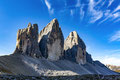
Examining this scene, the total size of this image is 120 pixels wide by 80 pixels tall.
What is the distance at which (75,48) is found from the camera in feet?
465

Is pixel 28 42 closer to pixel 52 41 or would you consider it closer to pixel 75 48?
pixel 52 41

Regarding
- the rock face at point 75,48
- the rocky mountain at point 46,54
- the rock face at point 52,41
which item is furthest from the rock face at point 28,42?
the rock face at point 75,48

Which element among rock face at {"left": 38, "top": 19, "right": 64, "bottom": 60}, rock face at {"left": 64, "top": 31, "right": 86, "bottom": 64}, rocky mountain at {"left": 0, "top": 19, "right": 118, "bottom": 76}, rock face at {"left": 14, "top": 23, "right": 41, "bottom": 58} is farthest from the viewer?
rock face at {"left": 64, "top": 31, "right": 86, "bottom": 64}

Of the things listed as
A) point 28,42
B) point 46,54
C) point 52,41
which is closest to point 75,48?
point 52,41

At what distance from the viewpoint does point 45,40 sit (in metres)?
107

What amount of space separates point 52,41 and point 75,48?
40774 millimetres

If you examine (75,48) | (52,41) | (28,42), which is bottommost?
(28,42)

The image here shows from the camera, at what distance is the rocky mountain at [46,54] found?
225 feet

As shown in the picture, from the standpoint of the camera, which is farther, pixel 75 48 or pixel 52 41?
pixel 75 48

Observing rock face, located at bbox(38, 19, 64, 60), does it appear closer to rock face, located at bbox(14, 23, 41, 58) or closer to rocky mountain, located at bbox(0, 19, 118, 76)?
rocky mountain, located at bbox(0, 19, 118, 76)

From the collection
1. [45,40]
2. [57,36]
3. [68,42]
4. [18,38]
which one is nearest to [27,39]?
[18,38]

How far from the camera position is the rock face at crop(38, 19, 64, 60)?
104 meters

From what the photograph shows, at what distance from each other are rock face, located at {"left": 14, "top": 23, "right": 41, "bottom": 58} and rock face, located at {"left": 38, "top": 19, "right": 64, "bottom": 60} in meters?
12.9

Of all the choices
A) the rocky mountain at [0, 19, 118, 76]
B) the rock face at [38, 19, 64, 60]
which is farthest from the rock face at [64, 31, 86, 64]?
the rock face at [38, 19, 64, 60]
